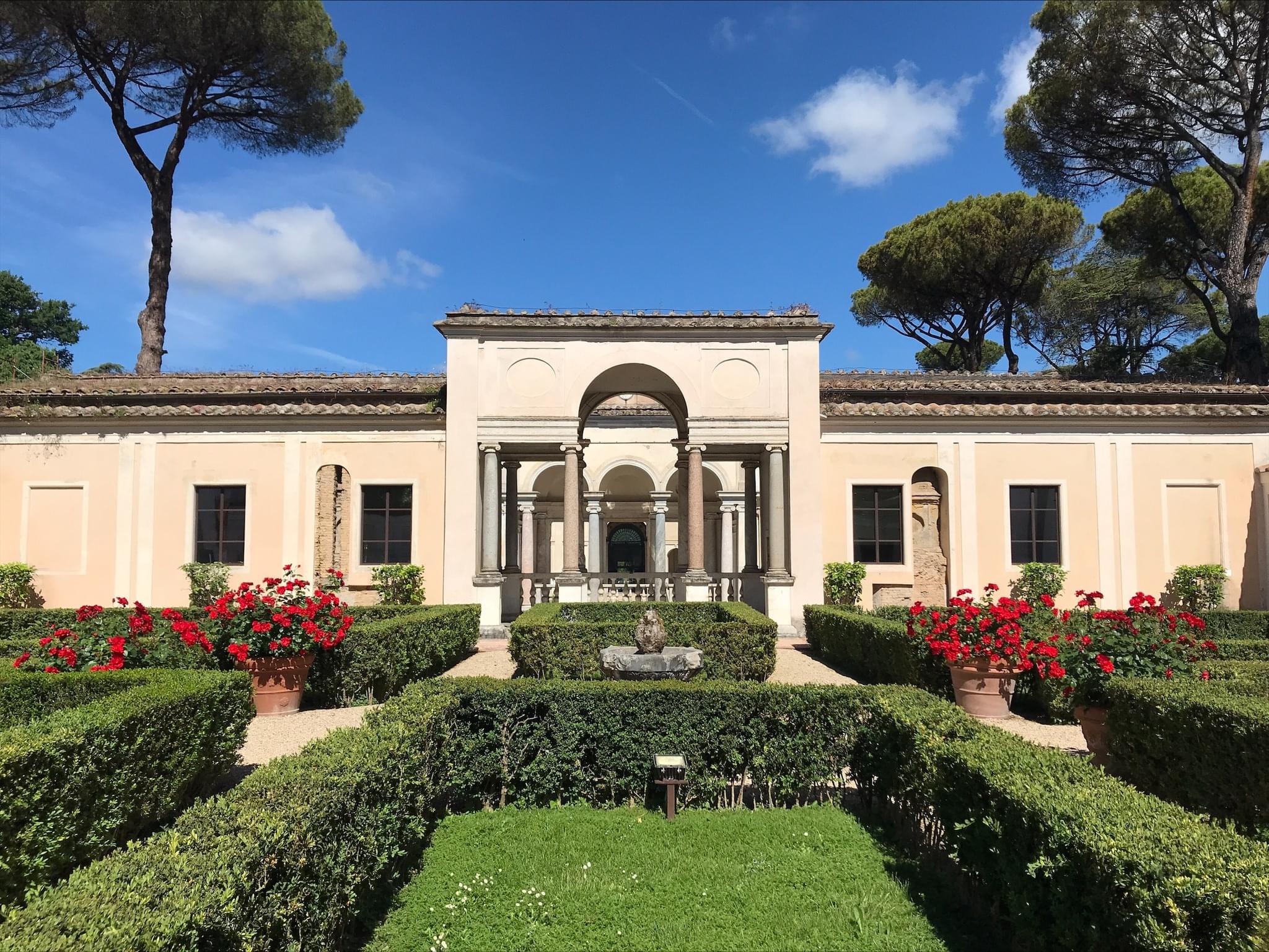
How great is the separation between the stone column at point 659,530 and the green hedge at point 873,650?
10.2 metres

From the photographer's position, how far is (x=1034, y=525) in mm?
17016

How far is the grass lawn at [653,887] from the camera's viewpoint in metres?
4.15

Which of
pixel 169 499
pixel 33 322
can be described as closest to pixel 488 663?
pixel 169 499

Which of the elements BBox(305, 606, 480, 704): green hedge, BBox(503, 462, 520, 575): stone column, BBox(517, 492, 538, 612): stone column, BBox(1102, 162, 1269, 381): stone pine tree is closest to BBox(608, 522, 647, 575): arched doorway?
BBox(517, 492, 538, 612): stone column

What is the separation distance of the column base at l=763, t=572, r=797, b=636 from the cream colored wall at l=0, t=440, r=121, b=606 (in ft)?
47.5

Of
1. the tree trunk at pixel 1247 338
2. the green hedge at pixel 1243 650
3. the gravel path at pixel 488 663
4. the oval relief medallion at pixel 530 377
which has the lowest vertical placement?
the gravel path at pixel 488 663

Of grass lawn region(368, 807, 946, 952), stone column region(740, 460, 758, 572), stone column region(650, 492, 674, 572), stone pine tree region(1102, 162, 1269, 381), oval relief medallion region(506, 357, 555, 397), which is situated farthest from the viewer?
stone column region(650, 492, 674, 572)

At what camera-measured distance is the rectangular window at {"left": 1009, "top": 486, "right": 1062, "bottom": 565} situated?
16953 millimetres

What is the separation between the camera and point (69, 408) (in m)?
16.7

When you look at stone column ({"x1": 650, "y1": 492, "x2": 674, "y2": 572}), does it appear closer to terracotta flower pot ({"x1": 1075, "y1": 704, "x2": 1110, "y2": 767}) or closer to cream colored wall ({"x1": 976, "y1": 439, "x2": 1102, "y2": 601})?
cream colored wall ({"x1": 976, "y1": 439, "x2": 1102, "y2": 601})

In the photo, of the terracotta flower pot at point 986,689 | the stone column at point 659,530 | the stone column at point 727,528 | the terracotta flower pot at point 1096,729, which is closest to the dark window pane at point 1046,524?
the terracotta flower pot at point 986,689

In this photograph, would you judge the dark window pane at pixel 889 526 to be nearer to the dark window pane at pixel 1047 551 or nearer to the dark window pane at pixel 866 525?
the dark window pane at pixel 866 525

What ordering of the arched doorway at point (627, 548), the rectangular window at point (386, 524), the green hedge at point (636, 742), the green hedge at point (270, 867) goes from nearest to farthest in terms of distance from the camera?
1. the green hedge at point (270, 867)
2. the green hedge at point (636, 742)
3. the rectangular window at point (386, 524)
4. the arched doorway at point (627, 548)

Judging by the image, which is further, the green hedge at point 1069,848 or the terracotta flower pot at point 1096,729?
the terracotta flower pot at point 1096,729
